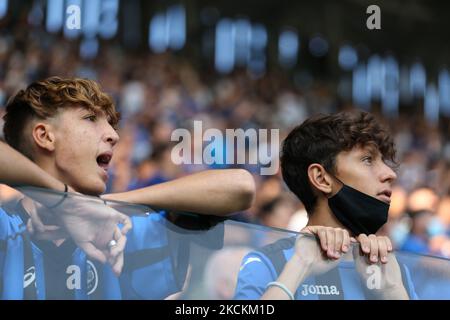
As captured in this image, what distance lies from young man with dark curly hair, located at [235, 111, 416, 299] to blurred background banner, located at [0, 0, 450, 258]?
63 centimetres

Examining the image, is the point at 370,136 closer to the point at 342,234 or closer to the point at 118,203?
the point at 342,234

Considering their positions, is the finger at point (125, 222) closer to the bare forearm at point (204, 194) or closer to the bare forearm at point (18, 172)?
the bare forearm at point (204, 194)

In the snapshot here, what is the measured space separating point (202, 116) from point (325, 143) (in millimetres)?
4993

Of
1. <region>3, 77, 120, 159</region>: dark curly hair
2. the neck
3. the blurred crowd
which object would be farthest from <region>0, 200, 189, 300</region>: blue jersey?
the blurred crowd

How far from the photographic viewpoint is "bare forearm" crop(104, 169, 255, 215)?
196 centimetres

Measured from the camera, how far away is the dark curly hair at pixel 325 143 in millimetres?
2486

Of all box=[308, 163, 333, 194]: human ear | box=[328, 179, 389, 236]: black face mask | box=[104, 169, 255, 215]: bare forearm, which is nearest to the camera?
box=[104, 169, 255, 215]: bare forearm

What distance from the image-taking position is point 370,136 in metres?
2.47

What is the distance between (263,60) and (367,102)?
1579 millimetres

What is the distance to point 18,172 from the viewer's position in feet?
6.17

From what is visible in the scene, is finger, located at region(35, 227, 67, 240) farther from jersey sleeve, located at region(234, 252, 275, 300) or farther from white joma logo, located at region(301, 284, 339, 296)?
white joma logo, located at region(301, 284, 339, 296)

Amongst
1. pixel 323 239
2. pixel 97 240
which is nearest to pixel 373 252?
pixel 323 239

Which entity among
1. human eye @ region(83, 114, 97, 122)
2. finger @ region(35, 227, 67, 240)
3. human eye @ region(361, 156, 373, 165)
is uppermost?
human eye @ region(83, 114, 97, 122)

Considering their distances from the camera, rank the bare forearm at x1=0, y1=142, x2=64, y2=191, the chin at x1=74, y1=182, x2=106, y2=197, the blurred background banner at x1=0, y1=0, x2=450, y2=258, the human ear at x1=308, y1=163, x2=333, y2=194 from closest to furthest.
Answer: the bare forearm at x1=0, y1=142, x2=64, y2=191, the chin at x1=74, y1=182, x2=106, y2=197, the human ear at x1=308, y1=163, x2=333, y2=194, the blurred background banner at x1=0, y1=0, x2=450, y2=258
